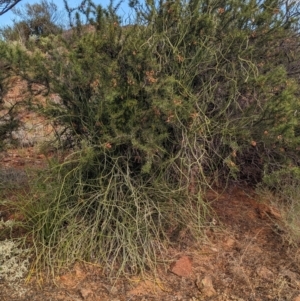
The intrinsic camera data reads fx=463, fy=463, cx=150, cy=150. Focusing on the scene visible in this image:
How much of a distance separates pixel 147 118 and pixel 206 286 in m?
1.28

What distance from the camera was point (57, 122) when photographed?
3.79 m

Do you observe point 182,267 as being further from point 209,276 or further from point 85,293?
point 85,293

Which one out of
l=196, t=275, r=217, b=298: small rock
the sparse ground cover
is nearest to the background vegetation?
the sparse ground cover

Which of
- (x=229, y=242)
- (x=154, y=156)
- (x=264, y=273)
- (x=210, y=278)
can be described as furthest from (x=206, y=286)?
(x=154, y=156)

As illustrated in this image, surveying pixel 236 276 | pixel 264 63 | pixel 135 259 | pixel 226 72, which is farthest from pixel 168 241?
pixel 264 63

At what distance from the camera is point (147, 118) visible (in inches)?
138

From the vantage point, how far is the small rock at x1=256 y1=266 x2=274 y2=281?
10.8ft

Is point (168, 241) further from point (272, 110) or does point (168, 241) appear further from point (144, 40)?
point (144, 40)

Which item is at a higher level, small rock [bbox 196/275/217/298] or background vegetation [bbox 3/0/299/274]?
background vegetation [bbox 3/0/299/274]

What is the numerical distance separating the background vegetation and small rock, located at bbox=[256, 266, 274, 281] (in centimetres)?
57

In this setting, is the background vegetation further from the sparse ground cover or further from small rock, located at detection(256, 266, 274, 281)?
small rock, located at detection(256, 266, 274, 281)

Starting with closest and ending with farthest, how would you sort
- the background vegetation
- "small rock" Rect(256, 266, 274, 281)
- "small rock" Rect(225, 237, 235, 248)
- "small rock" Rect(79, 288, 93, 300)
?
"small rock" Rect(79, 288, 93, 300)
"small rock" Rect(256, 266, 274, 281)
the background vegetation
"small rock" Rect(225, 237, 235, 248)

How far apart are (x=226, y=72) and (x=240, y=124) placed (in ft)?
1.51

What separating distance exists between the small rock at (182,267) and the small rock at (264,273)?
494 mm
